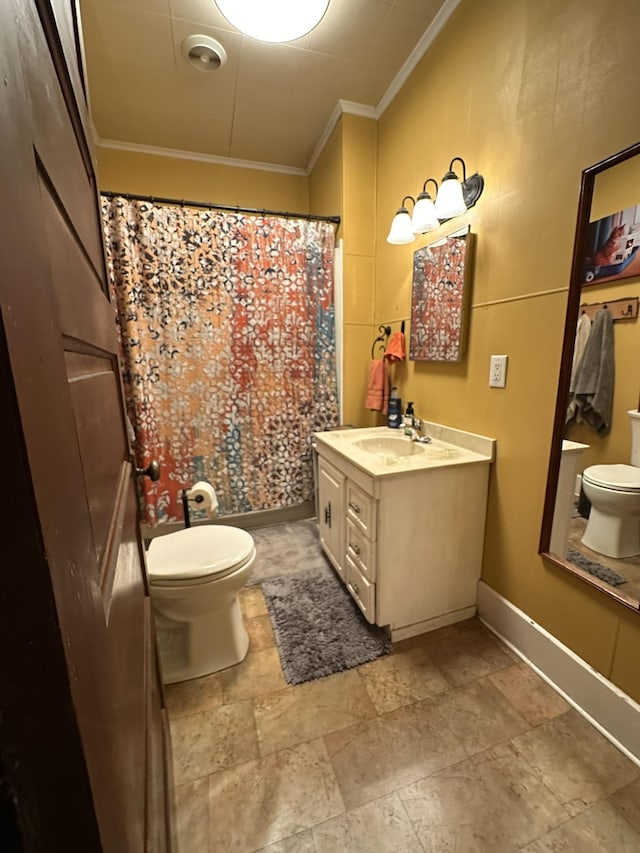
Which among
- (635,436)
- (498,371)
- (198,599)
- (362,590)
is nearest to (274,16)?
(498,371)

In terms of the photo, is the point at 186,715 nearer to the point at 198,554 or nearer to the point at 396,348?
the point at 198,554

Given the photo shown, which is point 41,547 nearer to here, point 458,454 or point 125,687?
point 125,687

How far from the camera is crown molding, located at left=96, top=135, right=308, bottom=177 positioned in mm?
2396

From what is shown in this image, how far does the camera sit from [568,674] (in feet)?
4.07

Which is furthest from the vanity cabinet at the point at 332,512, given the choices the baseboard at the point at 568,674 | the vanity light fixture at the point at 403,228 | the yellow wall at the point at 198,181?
the yellow wall at the point at 198,181

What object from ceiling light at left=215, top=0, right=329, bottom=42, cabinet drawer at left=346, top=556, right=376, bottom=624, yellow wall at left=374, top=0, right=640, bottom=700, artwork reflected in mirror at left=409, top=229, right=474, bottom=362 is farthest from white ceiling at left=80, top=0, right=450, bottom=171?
cabinet drawer at left=346, top=556, right=376, bottom=624

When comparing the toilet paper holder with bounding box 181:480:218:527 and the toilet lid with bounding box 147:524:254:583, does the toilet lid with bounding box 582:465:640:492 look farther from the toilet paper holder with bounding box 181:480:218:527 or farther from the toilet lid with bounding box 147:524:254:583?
the toilet paper holder with bounding box 181:480:218:527

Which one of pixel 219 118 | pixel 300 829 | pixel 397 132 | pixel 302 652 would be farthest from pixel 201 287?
pixel 300 829

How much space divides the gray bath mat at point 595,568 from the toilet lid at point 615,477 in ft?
0.86

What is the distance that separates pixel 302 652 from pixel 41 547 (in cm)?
151

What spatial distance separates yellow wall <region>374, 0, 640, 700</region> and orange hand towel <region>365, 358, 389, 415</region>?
1.58 ft

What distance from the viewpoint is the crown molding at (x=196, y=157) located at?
2.40 meters

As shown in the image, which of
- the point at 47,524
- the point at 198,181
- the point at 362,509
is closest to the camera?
the point at 47,524

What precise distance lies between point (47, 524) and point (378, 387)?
2.10 meters
